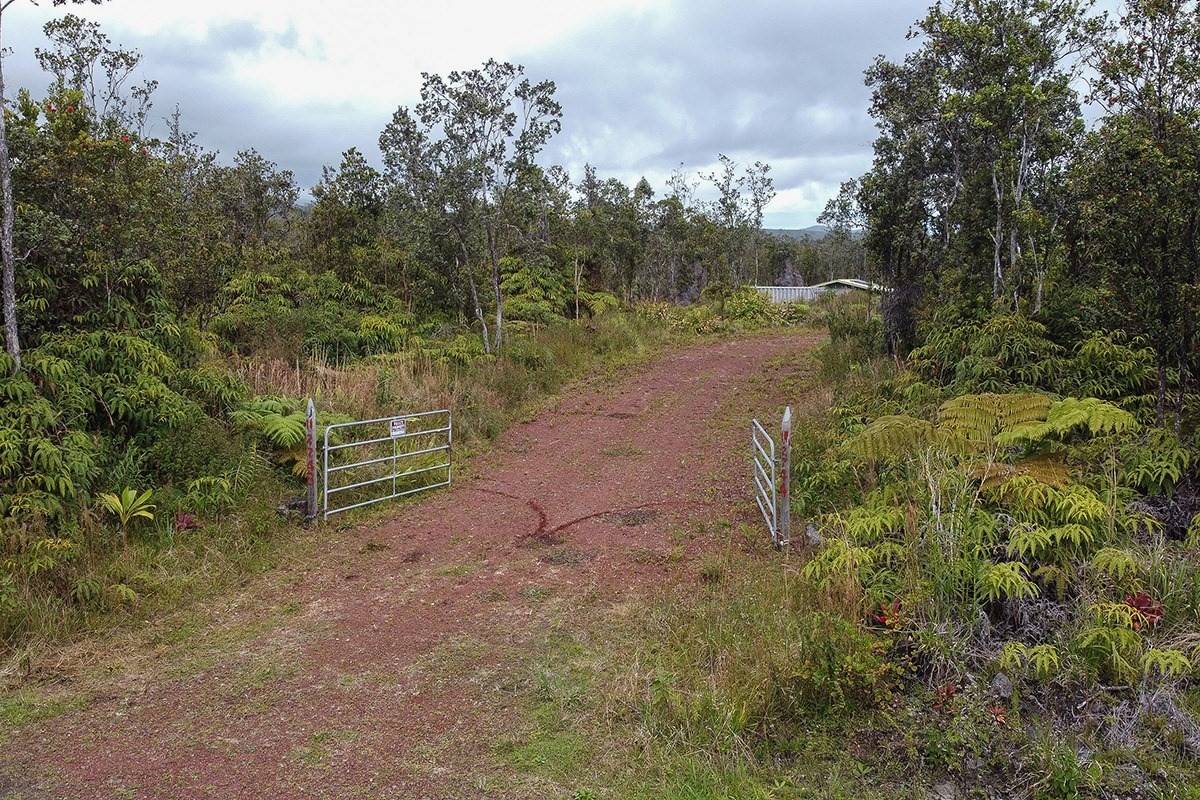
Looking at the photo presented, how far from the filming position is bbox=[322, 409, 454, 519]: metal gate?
25.5 ft

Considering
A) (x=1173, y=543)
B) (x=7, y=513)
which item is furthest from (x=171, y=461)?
(x=1173, y=543)

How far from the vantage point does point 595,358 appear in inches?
651

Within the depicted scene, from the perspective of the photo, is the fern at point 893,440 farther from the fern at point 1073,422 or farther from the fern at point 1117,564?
the fern at point 1117,564

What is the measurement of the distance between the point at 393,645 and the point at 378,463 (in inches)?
156

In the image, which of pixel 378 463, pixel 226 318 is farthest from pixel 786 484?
pixel 226 318

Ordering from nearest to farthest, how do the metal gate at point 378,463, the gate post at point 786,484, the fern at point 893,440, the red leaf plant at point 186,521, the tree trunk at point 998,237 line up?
the gate post at point 786,484
the fern at point 893,440
the red leaf plant at point 186,521
the metal gate at point 378,463
the tree trunk at point 998,237

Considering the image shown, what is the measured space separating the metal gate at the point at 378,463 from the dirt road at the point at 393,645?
1.31ft

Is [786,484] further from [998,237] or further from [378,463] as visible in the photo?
[998,237]

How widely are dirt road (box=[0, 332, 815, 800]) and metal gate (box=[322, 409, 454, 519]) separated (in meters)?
0.40

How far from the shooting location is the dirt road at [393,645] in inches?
145

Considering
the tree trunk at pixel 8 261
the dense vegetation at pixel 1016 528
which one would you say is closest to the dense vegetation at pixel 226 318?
the tree trunk at pixel 8 261

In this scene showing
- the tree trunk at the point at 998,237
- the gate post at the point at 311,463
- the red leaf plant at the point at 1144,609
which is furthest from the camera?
the tree trunk at the point at 998,237

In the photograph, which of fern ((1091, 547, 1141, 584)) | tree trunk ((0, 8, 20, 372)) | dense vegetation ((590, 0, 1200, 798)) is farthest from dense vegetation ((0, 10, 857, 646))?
fern ((1091, 547, 1141, 584))

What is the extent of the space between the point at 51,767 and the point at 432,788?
76.9 inches
